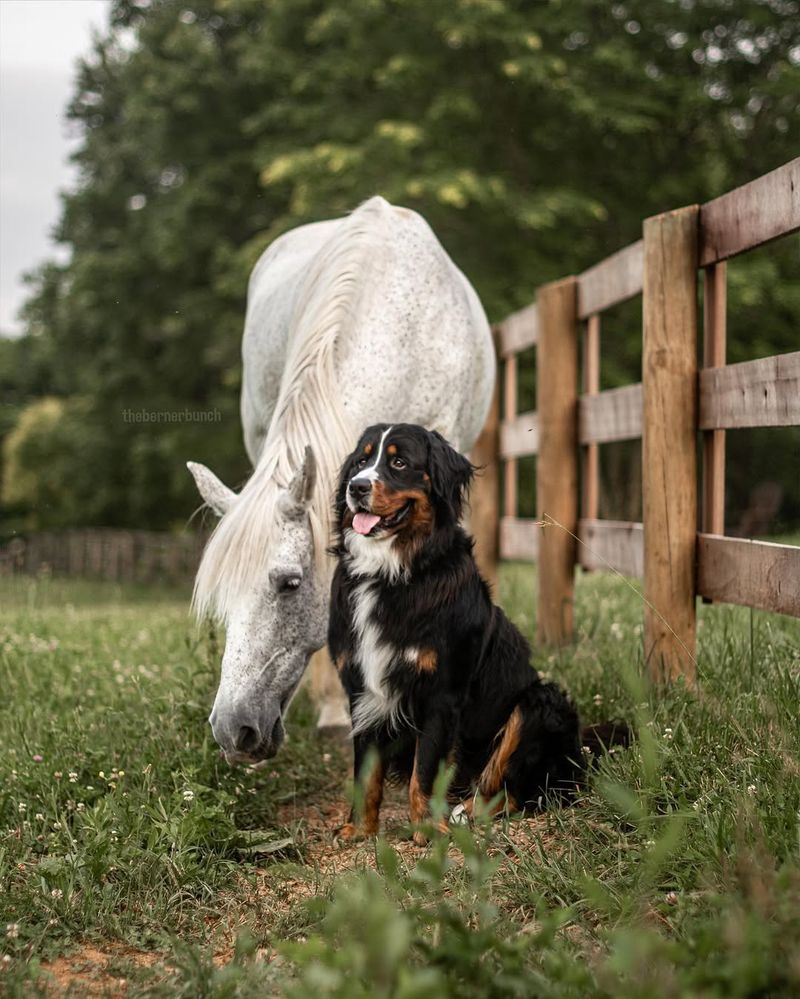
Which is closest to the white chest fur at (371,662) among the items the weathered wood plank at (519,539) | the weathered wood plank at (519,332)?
the weathered wood plank at (519,539)

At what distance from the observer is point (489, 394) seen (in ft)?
19.2

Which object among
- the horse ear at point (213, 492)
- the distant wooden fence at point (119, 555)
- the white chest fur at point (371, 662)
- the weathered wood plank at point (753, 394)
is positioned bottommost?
the distant wooden fence at point (119, 555)

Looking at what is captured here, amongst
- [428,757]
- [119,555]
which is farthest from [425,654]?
[119,555]

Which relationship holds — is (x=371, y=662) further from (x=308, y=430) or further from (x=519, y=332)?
(x=519, y=332)

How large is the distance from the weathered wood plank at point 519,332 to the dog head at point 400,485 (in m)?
3.01

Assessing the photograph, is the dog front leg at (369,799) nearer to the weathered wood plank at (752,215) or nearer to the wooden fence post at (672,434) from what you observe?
the wooden fence post at (672,434)

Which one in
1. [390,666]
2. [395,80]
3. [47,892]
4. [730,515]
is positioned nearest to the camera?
[47,892]

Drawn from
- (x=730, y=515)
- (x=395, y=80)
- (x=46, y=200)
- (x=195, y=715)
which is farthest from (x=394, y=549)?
(x=46, y=200)

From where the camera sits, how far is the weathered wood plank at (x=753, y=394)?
10.9 feet

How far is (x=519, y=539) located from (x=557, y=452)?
103 cm

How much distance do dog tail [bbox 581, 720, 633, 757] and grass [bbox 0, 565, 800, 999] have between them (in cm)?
15

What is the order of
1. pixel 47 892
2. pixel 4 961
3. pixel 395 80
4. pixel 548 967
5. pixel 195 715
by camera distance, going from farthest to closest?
pixel 395 80 < pixel 195 715 < pixel 47 892 < pixel 4 961 < pixel 548 967

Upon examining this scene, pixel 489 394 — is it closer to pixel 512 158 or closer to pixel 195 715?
pixel 195 715

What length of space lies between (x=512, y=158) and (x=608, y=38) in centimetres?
207
